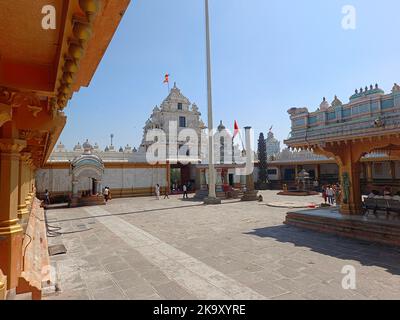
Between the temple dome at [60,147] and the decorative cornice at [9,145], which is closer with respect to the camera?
the decorative cornice at [9,145]

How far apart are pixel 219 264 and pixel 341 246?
12.9 ft

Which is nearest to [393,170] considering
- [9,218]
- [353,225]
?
[353,225]

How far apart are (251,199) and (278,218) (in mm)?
8936

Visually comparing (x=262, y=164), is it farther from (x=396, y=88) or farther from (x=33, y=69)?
(x=33, y=69)

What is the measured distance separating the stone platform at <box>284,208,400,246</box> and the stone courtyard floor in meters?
0.48

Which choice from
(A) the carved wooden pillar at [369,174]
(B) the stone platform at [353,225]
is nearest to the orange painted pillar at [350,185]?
(B) the stone platform at [353,225]

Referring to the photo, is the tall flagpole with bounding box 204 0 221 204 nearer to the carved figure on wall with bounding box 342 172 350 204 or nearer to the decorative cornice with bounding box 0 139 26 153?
the carved figure on wall with bounding box 342 172 350 204

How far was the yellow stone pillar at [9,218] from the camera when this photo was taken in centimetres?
424

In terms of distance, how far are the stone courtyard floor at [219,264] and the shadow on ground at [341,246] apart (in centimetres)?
2

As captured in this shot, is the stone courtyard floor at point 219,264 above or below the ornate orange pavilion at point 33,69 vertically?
below

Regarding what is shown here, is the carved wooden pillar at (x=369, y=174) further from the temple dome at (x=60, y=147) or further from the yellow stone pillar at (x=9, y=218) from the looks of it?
the temple dome at (x=60, y=147)

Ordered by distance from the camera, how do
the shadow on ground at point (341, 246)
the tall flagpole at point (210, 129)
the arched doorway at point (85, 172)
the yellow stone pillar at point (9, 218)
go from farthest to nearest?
1. the arched doorway at point (85, 172)
2. the tall flagpole at point (210, 129)
3. the shadow on ground at point (341, 246)
4. the yellow stone pillar at point (9, 218)

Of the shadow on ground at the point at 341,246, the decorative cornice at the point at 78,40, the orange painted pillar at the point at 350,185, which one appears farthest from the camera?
the orange painted pillar at the point at 350,185

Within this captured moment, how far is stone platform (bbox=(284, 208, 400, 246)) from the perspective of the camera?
7.83 metres
